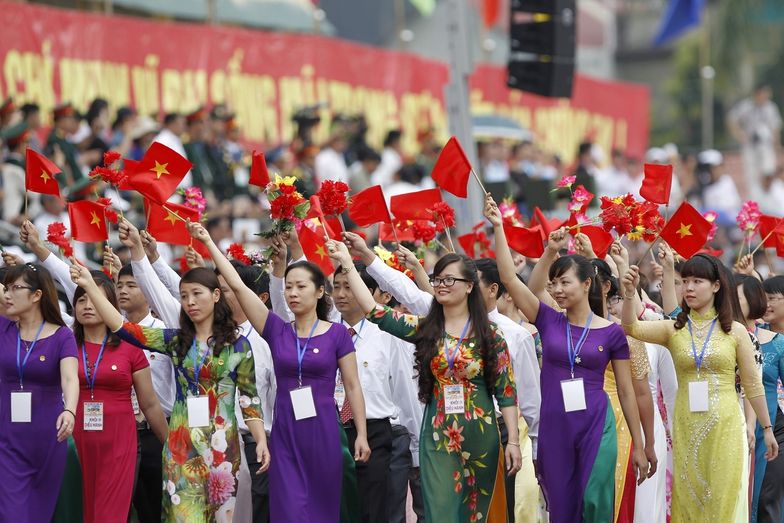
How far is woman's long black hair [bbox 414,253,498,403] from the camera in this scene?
8.45 m

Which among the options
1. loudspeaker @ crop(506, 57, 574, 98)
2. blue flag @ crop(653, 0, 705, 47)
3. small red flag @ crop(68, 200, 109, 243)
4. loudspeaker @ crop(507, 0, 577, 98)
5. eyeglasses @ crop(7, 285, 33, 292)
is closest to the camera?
eyeglasses @ crop(7, 285, 33, 292)

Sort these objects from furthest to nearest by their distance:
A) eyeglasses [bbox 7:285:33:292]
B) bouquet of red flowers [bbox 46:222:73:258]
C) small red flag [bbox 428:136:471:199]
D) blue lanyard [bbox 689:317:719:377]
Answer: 1. small red flag [bbox 428:136:471:199]
2. bouquet of red flowers [bbox 46:222:73:258]
3. blue lanyard [bbox 689:317:719:377]
4. eyeglasses [bbox 7:285:33:292]

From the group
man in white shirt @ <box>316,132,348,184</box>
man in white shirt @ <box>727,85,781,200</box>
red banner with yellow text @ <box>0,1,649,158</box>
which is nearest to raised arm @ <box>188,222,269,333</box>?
red banner with yellow text @ <box>0,1,649,158</box>

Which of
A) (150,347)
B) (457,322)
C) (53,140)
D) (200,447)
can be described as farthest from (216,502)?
(53,140)

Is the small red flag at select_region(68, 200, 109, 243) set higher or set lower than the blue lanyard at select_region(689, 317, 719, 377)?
higher

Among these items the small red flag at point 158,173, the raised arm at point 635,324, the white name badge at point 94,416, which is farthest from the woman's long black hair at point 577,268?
the white name badge at point 94,416

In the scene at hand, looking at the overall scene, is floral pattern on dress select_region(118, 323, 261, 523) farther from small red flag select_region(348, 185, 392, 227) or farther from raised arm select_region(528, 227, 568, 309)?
raised arm select_region(528, 227, 568, 309)

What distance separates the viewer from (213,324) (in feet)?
28.3

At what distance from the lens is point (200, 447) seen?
332 inches

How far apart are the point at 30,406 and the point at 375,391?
7.01 feet

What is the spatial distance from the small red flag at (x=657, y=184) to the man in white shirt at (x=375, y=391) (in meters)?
1.88

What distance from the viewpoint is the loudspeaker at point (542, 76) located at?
1465 cm

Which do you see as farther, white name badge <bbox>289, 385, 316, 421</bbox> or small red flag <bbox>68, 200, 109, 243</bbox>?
small red flag <bbox>68, 200, 109, 243</bbox>

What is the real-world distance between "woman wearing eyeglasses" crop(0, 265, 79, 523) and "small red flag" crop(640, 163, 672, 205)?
384 centimetres
